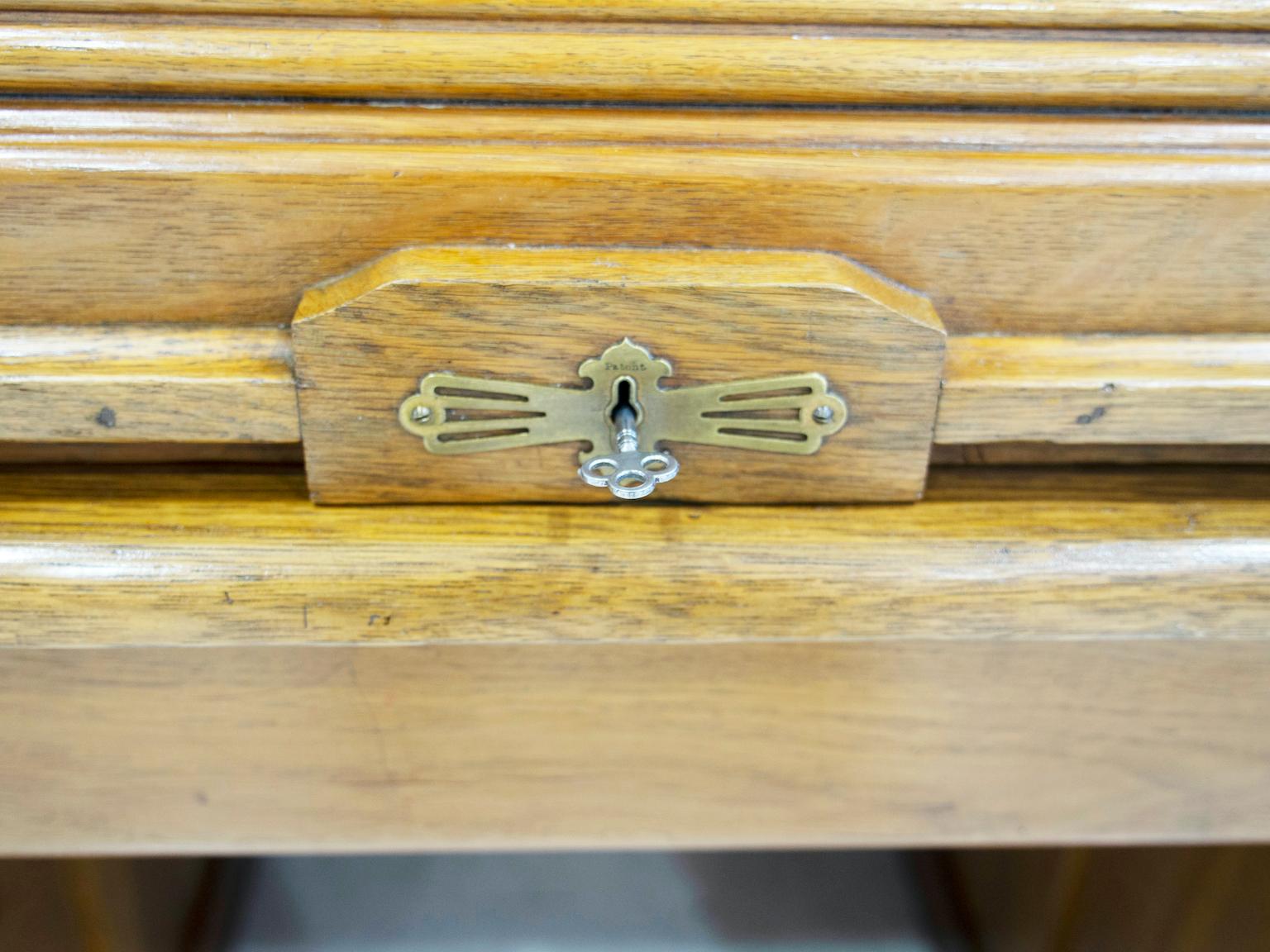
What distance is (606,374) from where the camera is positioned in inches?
15.1

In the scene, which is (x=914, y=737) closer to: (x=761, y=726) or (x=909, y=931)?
(x=761, y=726)

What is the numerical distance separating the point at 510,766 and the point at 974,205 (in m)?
0.29

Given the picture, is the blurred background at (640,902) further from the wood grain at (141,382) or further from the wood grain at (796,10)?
the wood grain at (796,10)

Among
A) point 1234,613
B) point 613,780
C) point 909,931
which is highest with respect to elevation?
point 1234,613

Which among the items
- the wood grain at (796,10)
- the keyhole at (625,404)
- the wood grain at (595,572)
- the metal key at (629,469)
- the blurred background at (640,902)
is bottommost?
the blurred background at (640,902)

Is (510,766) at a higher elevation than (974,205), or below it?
below

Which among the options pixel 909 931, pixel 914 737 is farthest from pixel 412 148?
pixel 909 931

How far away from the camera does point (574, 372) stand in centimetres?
39

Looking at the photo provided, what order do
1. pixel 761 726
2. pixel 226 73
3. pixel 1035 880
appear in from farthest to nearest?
pixel 1035 880
pixel 761 726
pixel 226 73

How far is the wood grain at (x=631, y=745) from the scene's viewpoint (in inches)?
17.7

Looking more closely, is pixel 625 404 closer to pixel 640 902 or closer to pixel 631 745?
pixel 631 745

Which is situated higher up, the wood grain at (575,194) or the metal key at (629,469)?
the wood grain at (575,194)

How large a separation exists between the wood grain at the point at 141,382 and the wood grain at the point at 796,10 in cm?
11

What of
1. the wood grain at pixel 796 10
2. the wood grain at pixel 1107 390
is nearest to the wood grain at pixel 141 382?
the wood grain at pixel 796 10
